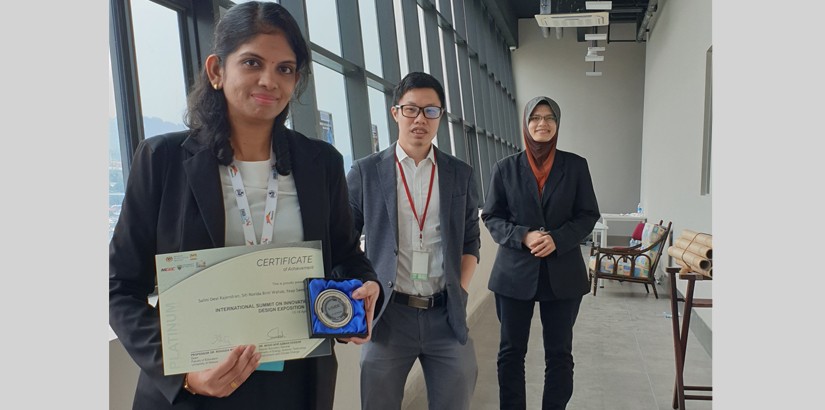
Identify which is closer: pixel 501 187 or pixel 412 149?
pixel 412 149

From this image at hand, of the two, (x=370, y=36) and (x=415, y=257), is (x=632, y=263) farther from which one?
(x=415, y=257)

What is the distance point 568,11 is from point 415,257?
11092mm

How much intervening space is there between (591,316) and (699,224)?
142 cm

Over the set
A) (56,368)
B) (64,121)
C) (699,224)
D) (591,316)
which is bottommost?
(591,316)

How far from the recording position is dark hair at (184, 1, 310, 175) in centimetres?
115

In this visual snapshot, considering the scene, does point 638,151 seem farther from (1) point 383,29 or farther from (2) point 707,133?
(1) point 383,29

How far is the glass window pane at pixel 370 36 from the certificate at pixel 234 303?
4.09 m

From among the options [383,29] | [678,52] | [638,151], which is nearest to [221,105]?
[383,29]

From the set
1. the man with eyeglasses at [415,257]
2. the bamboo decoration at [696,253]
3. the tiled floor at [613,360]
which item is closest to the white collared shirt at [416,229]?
the man with eyeglasses at [415,257]

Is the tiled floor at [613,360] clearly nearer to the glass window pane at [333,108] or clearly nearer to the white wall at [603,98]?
the glass window pane at [333,108]

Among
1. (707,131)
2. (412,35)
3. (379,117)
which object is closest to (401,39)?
(412,35)

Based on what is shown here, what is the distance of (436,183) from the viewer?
2139 millimetres

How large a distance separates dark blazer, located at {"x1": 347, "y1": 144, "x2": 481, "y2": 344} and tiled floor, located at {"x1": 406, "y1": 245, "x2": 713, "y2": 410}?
1728 mm
